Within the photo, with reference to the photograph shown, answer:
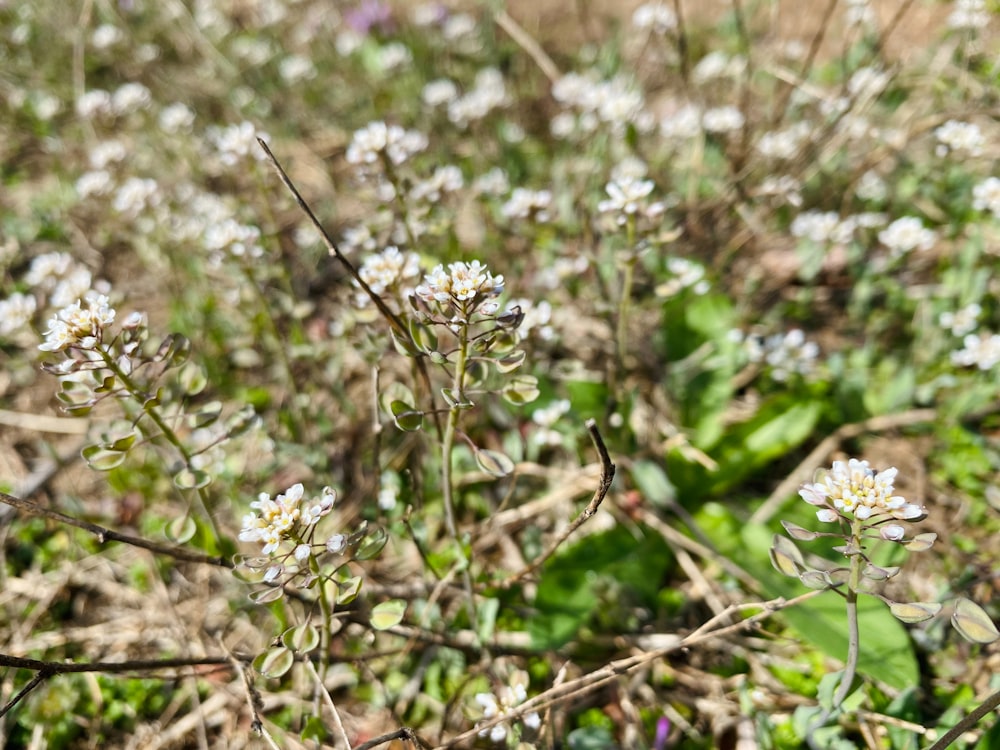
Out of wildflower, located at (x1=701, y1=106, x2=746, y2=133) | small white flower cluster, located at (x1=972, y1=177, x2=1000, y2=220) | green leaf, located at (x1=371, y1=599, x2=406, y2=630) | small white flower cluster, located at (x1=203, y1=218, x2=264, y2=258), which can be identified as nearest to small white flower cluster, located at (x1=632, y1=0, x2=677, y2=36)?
wildflower, located at (x1=701, y1=106, x2=746, y2=133)

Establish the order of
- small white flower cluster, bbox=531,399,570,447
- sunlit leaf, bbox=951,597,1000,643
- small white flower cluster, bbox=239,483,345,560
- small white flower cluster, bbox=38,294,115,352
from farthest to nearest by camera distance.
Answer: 1. small white flower cluster, bbox=531,399,570,447
2. small white flower cluster, bbox=38,294,115,352
3. small white flower cluster, bbox=239,483,345,560
4. sunlit leaf, bbox=951,597,1000,643

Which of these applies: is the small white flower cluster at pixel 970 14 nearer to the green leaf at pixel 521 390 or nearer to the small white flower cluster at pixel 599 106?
the small white flower cluster at pixel 599 106

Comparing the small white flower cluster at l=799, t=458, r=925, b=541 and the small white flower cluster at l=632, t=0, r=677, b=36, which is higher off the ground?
the small white flower cluster at l=632, t=0, r=677, b=36

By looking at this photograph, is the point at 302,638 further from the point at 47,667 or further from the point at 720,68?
the point at 720,68

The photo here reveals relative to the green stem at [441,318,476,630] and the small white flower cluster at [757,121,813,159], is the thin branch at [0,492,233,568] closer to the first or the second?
the green stem at [441,318,476,630]

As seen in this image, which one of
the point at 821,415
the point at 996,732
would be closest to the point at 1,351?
the point at 821,415

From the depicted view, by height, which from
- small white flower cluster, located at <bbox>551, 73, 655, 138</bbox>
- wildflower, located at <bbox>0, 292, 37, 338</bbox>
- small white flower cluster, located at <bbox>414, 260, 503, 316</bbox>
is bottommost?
small white flower cluster, located at <bbox>414, 260, 503, 316</bbox>

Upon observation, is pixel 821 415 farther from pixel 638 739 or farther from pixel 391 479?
pixel 391 479
